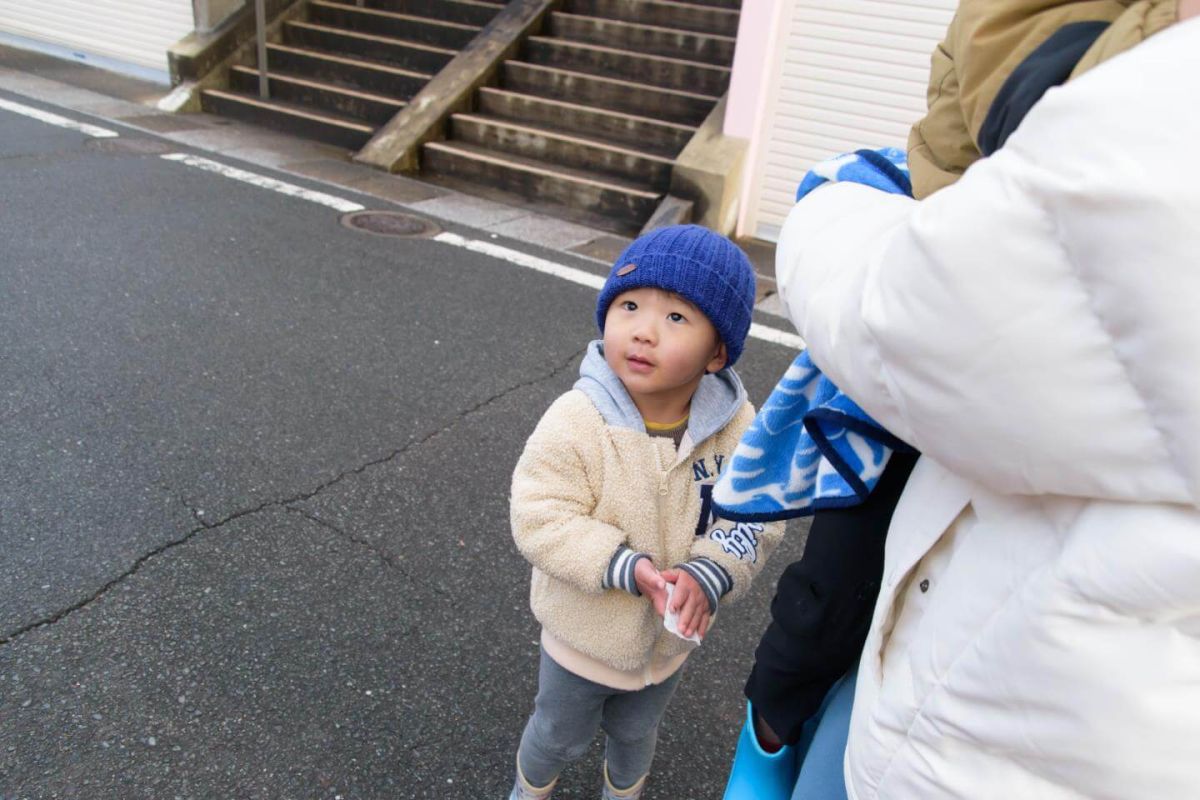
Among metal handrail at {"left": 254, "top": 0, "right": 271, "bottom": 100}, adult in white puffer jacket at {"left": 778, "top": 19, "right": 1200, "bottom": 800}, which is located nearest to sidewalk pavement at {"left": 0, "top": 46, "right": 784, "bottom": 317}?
metal handrail at {"left": 254, "top": 0, "right": 271, "bottom": 100}

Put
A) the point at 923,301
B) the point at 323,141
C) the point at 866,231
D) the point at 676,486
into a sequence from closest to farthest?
the point at 923,301
the point at 866,231
the point at 676,486
the point at 323,141

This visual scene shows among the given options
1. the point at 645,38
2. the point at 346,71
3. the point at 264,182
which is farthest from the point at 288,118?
the point at 645,38

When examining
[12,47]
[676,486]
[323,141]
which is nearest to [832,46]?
[323,141]

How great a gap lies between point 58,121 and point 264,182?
253cm

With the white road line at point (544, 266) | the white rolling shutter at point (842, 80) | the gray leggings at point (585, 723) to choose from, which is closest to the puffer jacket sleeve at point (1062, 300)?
the gray leggings at point (585, 723)

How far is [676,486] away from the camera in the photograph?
59.1 inches

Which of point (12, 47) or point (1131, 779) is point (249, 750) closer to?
point (1131, 779)

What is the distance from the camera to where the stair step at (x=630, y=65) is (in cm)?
772

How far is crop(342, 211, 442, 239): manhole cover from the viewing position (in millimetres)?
5773

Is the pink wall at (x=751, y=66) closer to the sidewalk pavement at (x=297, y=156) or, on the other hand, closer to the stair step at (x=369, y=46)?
the sidewalk pavement at (x=297, y=156)

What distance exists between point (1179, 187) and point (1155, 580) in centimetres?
28

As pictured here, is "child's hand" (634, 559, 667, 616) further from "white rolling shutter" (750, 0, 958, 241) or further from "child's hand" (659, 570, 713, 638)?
"white rolling shutter" (750, 0, 958, 241)

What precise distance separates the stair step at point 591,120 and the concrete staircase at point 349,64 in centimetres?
101

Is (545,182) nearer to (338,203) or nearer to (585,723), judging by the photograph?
(338,203)
